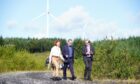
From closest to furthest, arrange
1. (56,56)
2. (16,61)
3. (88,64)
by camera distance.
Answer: (56,56) → (88,64) → (16,61)

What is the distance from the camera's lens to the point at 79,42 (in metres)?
43.2

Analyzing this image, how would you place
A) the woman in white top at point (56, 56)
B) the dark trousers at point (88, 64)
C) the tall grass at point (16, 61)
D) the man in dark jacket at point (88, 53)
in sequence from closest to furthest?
the woman in white top at point (56, 56) < the man in dark jacket at point (88, 53) < the dark trousers at point (88, 64) < the tall grass at point (16, 61)

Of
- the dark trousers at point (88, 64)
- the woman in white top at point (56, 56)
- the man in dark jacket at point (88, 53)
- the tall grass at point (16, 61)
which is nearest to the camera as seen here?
the woman in white top at point (56, 56)

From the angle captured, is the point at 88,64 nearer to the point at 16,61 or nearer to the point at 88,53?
the point at 88,53

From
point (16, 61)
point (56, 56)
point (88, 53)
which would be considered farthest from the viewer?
point (16, 61)

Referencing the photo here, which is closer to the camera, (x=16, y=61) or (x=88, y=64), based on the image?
(x=88, y=64)

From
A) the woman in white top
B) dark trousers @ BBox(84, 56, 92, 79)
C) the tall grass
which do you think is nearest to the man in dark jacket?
dark trousers @ BBox(84, 56, 92, 79)

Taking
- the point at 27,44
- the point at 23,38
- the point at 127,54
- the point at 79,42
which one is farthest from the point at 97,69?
the point at 23,38

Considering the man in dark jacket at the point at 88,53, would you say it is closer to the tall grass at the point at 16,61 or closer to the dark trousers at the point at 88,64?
the dark trousers at the point at 88,64

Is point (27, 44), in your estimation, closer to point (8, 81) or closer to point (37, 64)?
point (37, 64)

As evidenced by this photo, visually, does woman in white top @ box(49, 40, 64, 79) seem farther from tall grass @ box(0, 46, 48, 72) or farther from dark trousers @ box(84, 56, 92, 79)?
tall grass @ box(0, 46, 48, 72)

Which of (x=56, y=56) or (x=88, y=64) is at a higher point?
(x=56, y=56)

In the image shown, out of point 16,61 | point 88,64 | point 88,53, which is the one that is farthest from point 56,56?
point 16,61

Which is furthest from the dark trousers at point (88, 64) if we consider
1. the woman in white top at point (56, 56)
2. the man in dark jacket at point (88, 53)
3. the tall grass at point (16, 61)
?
the tall grass at point (16, 61)
